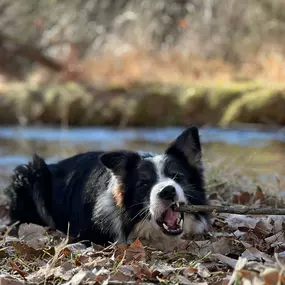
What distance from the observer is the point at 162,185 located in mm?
4039

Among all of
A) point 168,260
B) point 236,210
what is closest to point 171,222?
point 168,260

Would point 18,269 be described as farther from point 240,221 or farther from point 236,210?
point 240,221

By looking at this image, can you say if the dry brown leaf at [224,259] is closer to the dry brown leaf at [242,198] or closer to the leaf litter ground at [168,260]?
the leaf litter ground at [168,260]

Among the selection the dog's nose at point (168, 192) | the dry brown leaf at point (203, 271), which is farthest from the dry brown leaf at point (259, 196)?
the dry brown leaf at point (203, 271)

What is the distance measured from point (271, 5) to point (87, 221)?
15.2m

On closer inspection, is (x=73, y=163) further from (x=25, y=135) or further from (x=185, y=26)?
(x=185, y=26)

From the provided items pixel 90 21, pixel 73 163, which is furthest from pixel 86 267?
pixel 90 21

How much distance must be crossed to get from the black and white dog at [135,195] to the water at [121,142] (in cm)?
407

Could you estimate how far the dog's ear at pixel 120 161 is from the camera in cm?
438

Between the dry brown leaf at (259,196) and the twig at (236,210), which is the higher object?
the twig at (236,210)

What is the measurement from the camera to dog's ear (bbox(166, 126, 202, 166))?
4.47 metres

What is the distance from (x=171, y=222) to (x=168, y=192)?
27 centimetres

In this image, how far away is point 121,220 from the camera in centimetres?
439

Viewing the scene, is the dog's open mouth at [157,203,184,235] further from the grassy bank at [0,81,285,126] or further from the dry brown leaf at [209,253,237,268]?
the grassy bank at [0,81,285,126]
